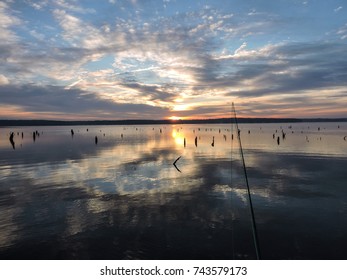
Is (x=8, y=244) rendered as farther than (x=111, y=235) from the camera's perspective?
No

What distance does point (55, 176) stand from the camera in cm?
3297

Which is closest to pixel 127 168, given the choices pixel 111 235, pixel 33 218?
pixel 33 218

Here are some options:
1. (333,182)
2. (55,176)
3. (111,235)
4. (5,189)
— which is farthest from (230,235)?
(55,176)

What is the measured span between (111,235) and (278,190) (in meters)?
16.6

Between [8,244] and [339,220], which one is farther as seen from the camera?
[339,220]

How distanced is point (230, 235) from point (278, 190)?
39.6ft

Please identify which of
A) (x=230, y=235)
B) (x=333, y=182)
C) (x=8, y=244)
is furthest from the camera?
(x=333, y=182)

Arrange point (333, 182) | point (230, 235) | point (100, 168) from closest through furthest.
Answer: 1. point (230, 235)
2. point (333, 182)
3. point (100, 168)

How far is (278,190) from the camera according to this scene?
2616cm
